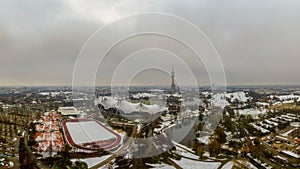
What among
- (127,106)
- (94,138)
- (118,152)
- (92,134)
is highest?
(127,106)

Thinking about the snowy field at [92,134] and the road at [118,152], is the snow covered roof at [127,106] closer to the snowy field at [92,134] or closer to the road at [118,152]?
the snowy field at [92,134]

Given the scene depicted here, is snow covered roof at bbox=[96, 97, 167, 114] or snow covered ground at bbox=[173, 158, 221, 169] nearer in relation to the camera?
snow covered ground at bbox=[173, 158, 221, 169]

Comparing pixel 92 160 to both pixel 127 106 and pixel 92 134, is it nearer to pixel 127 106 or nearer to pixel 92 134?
pixel 92 134

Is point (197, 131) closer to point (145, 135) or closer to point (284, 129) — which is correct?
point (145, 135)

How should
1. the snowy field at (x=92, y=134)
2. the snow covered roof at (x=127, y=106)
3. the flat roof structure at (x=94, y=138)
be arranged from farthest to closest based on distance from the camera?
the snow covered roof at (x=127, y=106) < the snowy field at (x=92, y=134) < the flat roof structure at (x=94, y=138)

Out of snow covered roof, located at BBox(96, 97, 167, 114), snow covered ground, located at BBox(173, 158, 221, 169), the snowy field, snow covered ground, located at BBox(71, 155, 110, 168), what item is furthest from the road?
snow covered ground, located at BBox(173, 158, 221, 169)

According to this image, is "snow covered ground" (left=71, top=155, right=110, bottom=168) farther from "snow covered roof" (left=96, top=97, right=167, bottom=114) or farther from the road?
"snow covered roof" (left=96, top=97, right=167, bottom=114)

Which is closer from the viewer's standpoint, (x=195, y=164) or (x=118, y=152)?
(x=195, y=164)

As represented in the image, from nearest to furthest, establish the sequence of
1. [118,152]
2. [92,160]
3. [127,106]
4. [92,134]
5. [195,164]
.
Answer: [195,164] < [92,160] < [118,152] < [92,134] < [127,106]

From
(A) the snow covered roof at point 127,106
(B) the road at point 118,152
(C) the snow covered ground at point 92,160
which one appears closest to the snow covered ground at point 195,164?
(B) the road at point 118,152

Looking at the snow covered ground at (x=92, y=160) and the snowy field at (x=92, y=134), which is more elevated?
the snowy field at (x=92, y=134)

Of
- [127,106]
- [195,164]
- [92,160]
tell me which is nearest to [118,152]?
[92,160]
